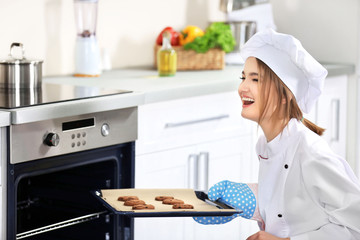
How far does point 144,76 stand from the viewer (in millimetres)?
3055

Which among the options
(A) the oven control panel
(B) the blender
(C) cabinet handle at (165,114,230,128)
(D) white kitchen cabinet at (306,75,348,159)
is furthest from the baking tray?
(D) white kitchen cabinet at (306,75,348,159)

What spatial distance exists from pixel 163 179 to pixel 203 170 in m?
0.23

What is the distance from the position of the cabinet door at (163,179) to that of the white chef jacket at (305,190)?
67cm

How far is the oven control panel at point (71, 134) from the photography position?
2053mm

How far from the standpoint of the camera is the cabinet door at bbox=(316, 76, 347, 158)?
350 centimetres

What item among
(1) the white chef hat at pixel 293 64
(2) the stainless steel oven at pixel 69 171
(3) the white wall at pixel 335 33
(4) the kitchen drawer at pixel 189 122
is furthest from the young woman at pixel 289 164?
(3) the white wall at pixel 335 33

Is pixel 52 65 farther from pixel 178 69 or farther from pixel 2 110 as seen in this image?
pixel 2 110

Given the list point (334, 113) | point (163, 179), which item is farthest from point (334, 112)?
point (163, 179)

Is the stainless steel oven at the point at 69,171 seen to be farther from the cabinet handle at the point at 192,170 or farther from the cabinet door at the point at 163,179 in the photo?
the cabinet handle at the point at 192,170

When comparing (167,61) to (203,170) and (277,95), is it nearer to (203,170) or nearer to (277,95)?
(203,170)

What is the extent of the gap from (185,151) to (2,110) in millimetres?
915

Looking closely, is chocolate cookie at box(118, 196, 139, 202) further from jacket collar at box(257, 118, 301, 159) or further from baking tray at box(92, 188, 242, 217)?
jacket collar at box(257, 118, 301, 159)

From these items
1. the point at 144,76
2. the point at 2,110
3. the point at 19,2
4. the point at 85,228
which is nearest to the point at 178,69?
the point at 144,76

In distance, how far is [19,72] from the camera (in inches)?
94.6
